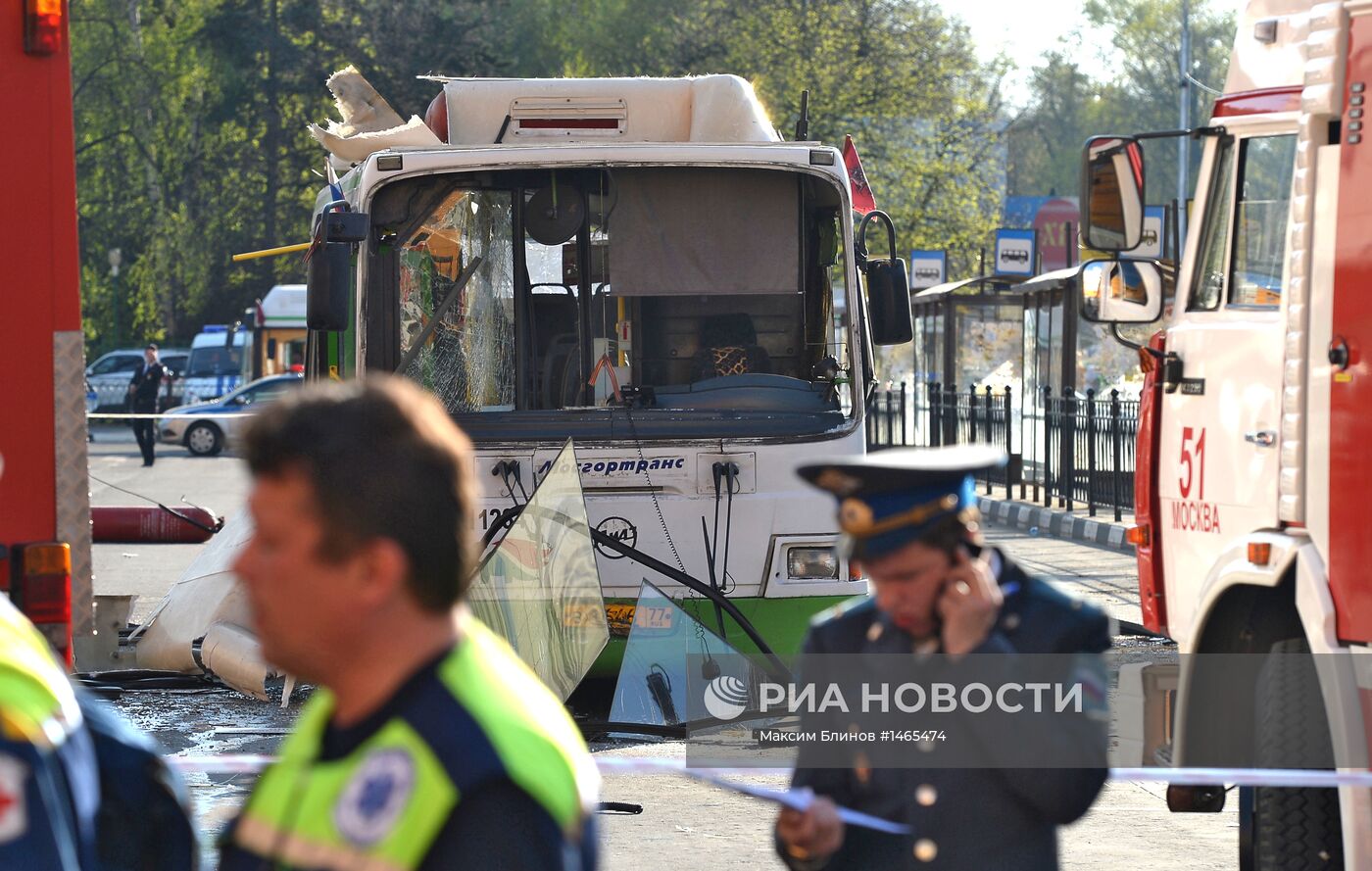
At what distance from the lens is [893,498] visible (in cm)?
272

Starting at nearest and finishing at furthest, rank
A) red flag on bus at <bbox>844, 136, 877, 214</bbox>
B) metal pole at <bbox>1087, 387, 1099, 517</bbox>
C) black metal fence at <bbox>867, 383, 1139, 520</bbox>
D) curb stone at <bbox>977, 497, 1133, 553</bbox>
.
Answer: red flag on bus at <bbox>844, 136, 877, 214</bbox>
curb stone at <bbox>977, 497, 1133, 553</bbox>
black metal fence at <bbox>867, 383, 1139, 520</bbox>
metal pole at <bbox>1087, 387, 1099, 517</bbox>

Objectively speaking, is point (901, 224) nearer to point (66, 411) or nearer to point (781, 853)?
point (66, 411)

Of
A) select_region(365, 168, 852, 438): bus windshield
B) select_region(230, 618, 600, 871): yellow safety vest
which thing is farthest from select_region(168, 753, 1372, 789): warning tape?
select_region(365, 168, 852, 438): bus windshield

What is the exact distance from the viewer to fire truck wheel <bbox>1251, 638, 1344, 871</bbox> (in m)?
5.06

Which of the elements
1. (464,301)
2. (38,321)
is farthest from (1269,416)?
(464,301)

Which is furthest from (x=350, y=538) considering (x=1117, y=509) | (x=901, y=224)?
(x=901, y=224)

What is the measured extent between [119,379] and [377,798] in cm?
5025

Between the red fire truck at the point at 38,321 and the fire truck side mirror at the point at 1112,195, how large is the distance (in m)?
2.98

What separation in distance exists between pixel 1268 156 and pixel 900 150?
3966cm

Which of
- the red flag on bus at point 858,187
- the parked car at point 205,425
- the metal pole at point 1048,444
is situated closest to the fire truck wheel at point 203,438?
the parked car at point 205,425

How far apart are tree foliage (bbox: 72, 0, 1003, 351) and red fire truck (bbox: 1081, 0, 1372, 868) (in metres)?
36.5

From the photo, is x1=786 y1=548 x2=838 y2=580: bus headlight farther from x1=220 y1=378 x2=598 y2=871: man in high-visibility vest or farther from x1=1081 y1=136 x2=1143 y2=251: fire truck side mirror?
x1=220 y1=378 x2=598 y2=871: man in high-visibility vest

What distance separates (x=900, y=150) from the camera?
44.8 meters

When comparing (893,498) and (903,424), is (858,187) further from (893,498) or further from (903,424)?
(903,424)
